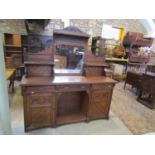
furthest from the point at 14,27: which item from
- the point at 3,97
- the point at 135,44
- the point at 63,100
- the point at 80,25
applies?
the point at 135,44

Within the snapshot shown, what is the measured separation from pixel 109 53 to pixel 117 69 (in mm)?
812

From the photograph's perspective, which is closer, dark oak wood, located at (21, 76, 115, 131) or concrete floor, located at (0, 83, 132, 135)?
dark oak wood, located at (21, 76, 115, 131)

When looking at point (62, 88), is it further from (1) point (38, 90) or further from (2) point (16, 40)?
(2) point (16, 40)

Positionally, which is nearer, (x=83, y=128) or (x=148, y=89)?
(x=83, y=128)

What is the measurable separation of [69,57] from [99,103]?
1.09 meters

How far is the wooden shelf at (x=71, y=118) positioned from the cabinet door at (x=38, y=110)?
22cm

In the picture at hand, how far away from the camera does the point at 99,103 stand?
235cm

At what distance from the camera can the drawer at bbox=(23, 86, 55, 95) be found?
1792 millimetres

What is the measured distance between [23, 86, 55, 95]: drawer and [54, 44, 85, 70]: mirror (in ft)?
2.07

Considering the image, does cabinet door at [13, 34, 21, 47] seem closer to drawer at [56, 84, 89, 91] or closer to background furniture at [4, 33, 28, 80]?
background furniture at [4, 33, 28, 80]

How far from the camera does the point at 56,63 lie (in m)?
2.37

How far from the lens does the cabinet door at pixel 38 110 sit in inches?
73.7

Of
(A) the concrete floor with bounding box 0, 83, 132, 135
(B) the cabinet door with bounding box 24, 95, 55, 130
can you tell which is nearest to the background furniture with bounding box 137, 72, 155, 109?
(A) the concrete floor with bounding box 0, 83, 132, 135
